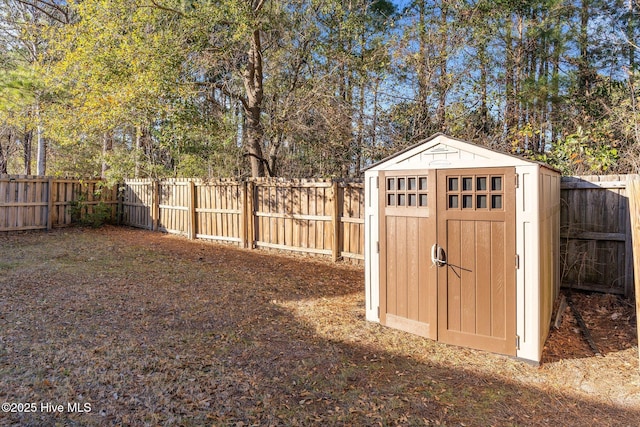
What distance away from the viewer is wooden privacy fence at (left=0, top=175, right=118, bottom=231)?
36.3 ft

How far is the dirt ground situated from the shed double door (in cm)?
26

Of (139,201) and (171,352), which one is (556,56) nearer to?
(171,352)

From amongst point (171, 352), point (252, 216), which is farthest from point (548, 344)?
point (252, 216)

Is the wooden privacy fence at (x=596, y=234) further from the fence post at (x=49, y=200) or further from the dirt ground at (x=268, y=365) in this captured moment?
the fence post at (x=49, y=200)

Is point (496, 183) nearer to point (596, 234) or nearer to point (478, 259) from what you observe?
point (478, 259)

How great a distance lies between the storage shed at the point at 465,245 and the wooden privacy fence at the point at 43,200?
11.7 m

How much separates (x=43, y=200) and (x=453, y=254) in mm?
12886

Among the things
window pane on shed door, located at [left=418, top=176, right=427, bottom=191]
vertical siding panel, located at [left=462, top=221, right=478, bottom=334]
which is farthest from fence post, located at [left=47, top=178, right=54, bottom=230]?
vertical siding panel, located at [left=462, top=221, right=478, bottom=334]

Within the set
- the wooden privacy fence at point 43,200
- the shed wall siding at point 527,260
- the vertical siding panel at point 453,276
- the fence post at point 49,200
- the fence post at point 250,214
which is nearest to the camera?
the shed wall siding at point 527,260

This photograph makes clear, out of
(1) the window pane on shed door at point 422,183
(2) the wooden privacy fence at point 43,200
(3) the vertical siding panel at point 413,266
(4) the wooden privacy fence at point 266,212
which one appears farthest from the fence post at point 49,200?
(1) the window pane on shed door at point 422,183

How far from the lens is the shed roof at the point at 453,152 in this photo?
3521mm

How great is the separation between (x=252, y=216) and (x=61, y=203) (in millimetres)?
7366

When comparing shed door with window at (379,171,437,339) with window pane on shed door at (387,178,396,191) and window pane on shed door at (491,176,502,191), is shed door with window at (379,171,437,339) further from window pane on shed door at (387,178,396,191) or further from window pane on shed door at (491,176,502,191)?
window pane on shed door at (491,176,502,191)

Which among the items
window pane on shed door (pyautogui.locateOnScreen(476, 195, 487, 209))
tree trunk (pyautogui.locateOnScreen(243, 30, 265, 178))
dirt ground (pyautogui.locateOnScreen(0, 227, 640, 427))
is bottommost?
dirt ground (pyautogui.locateOnScreen(0, 227, 640, 427))
